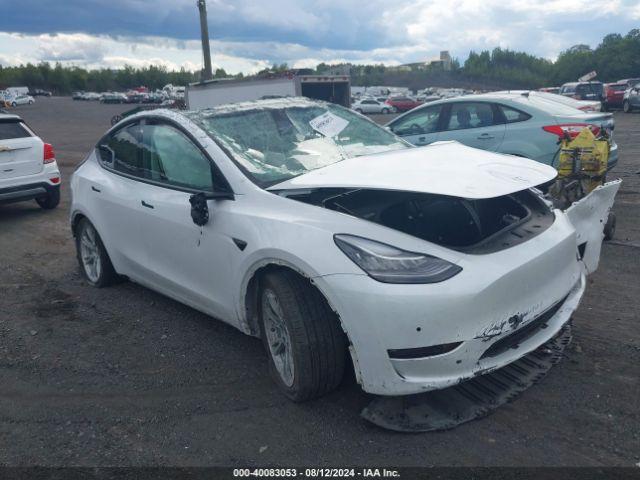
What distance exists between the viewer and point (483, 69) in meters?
100

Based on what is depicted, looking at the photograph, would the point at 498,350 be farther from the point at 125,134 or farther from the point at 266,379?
the point at 125,134

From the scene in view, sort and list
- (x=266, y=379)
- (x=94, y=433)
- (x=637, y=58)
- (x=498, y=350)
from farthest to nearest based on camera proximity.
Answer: (x=637, y=58) → (x=266, y=379) → (x=94, y=433) → (x=498, y=350)

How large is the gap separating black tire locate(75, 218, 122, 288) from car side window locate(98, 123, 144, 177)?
65cm

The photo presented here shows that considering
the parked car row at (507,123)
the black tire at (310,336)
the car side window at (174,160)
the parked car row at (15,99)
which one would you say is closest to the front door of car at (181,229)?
the car side window at (174,160)

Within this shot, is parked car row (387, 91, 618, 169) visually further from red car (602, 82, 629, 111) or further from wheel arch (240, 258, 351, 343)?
red car (602, 82, 629, 111)

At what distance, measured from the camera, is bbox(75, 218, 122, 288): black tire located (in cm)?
527

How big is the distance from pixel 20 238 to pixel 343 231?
6230 mm

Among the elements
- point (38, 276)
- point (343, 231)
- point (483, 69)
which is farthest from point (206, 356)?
point (483, 69)

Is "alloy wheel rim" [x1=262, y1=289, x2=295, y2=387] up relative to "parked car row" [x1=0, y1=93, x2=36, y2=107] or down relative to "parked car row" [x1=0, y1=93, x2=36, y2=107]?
up

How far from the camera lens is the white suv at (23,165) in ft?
28.0

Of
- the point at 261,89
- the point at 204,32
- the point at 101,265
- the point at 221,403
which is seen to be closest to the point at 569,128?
the point at 101,265

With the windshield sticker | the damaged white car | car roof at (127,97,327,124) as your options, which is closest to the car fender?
the damaged white car

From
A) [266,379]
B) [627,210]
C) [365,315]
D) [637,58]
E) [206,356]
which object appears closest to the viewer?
[365,315]

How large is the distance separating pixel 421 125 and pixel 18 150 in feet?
19.9
